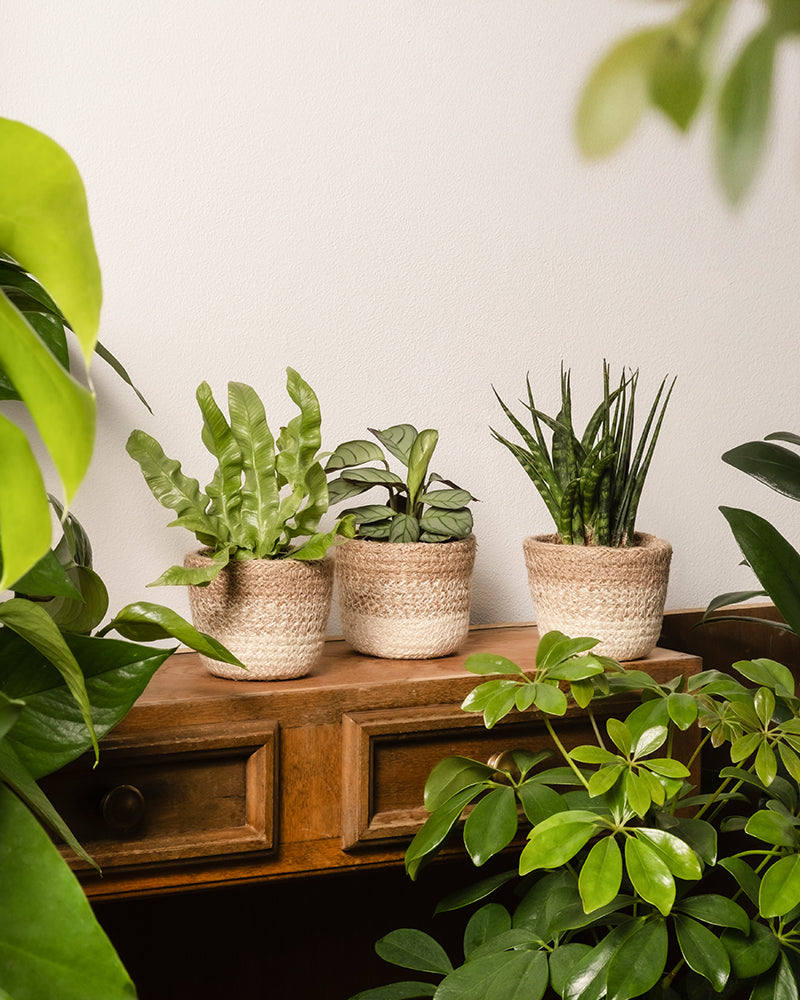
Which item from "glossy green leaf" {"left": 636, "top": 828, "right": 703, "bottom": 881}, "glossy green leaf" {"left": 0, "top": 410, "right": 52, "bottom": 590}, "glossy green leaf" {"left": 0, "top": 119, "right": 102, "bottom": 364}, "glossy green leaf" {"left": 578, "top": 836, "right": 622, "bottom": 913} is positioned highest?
"glossy green leaf" {"left": 0, "top": 119, "right": 102, "bottom": 364}

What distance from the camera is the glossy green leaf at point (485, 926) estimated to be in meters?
0.84

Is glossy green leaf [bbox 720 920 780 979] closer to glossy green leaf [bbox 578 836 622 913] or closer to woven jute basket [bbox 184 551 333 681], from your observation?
glossy green leaf [bbox 578 836 622 913]

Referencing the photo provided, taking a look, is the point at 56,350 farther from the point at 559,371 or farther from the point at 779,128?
the point at 779,128

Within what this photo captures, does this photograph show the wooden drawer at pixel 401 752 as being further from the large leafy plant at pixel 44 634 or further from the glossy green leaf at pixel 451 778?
the large leafy plant at pixel 44 634

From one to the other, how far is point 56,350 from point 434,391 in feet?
1.92

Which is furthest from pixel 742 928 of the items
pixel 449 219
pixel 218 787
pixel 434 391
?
pixel 449 219

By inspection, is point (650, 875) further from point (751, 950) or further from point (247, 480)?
point (247, 480)

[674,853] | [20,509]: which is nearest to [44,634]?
[20,509]

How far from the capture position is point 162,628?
2.21 ft

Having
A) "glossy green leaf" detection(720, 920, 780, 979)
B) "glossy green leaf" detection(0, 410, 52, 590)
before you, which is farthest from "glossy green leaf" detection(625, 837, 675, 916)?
A: "glossy green leaf" detection(0, 410, 52, 590)

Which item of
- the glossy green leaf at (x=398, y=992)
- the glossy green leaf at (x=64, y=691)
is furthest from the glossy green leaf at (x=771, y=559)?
the glossy green leaf at (x=64, y=691)

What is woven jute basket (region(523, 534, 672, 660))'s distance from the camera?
3.16 feet

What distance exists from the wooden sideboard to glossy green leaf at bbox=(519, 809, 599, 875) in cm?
20

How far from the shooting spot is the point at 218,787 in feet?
2.78
